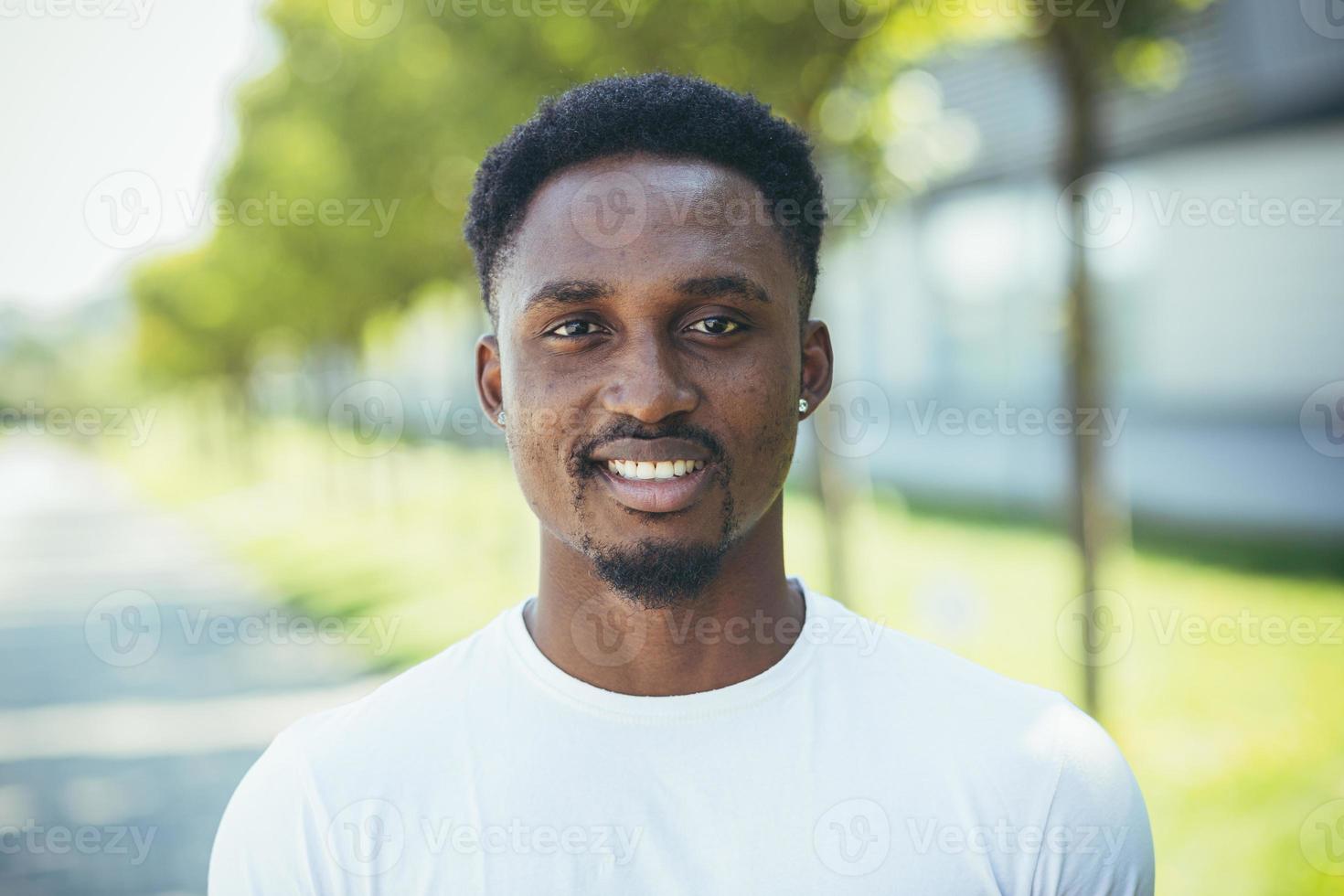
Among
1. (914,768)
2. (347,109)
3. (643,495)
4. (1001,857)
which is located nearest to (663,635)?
(643,495)

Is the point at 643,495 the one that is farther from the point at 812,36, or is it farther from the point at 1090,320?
the point at 812,36

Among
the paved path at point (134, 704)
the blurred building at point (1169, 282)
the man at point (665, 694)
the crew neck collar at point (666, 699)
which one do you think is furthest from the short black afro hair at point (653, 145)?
the blurred building at point (1169, 282)

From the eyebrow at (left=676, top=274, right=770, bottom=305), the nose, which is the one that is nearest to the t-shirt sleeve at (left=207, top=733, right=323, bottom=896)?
the nose

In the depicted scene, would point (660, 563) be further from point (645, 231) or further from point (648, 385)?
point (645, 231)

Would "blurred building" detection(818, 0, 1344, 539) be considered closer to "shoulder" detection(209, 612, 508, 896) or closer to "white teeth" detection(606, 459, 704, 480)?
"white teeth" detection(606, 459, 704, 480)

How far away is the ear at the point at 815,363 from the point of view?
2.37 meters

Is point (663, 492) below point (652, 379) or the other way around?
below

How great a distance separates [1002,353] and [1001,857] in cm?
1563

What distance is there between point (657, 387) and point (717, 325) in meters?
0.19

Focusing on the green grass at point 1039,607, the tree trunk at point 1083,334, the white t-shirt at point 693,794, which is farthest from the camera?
the green grass at point 1039,607

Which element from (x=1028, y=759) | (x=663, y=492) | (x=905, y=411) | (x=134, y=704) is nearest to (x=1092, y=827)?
(x=1028, y=759)

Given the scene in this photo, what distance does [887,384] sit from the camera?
18.8m

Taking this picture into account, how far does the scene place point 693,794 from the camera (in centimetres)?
195

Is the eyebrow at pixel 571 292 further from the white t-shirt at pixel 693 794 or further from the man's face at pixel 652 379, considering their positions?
the white t-shirt at pixel 693 794
